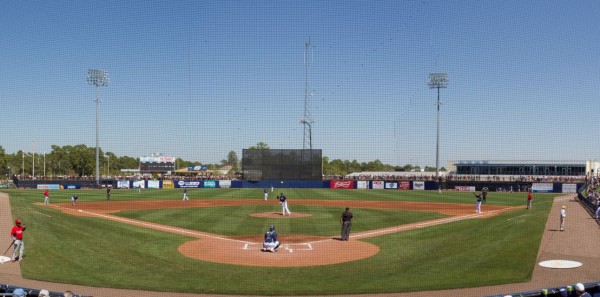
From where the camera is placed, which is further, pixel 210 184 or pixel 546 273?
pixel 210 184

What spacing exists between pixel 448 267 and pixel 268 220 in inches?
427

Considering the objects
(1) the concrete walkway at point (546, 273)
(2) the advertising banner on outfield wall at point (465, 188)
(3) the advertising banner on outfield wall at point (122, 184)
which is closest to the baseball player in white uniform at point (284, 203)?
(1) the concrete walkway at point (546, 273)

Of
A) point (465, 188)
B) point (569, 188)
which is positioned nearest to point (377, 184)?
point (465, 188)

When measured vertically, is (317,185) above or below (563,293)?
below

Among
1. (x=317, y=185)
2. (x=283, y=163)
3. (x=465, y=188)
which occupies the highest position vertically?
(x=283, y=163)

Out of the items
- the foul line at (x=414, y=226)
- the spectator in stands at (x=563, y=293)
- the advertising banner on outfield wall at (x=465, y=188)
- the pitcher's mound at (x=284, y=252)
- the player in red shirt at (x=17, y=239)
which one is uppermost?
the spectator in stands at (x=563, y=293)

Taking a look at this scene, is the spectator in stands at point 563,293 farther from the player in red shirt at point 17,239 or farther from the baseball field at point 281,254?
the player in red shirt at point 17,239

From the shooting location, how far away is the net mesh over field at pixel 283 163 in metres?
43.0

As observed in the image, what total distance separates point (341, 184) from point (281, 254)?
36.4 metres

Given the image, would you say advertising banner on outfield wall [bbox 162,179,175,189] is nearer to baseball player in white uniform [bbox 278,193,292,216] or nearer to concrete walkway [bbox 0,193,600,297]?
baseball player in white uniform [bbox 278,193,292,216]

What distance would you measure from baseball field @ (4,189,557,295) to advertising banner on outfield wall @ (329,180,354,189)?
27075 millimetres

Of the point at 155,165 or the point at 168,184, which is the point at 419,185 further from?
the point at 155,165

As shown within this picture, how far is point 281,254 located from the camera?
12.8 metres

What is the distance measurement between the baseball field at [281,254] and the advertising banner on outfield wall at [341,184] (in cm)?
2708
